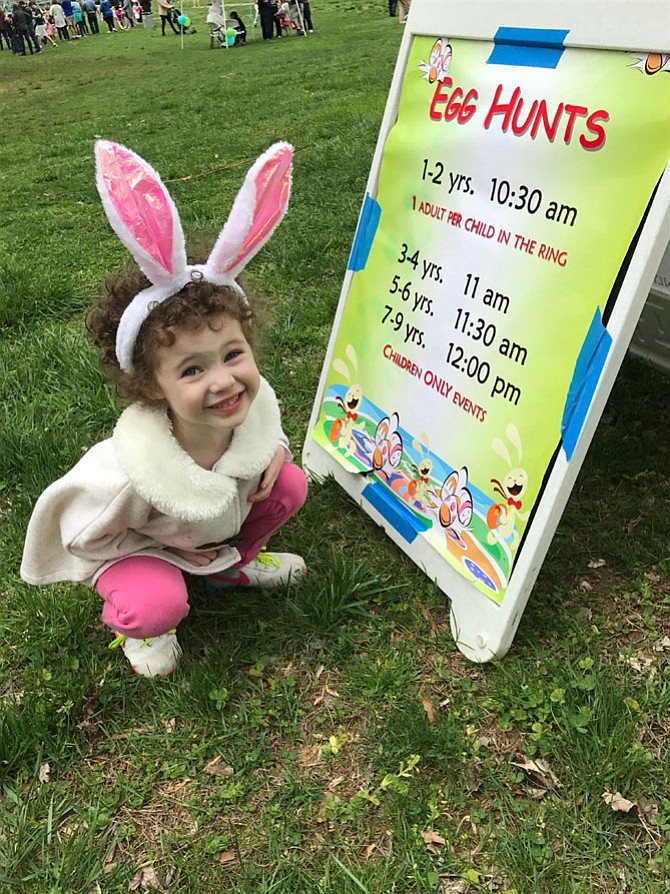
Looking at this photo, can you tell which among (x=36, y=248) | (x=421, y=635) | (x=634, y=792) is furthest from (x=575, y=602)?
(x=36, y=248)

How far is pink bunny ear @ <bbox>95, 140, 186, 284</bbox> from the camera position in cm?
168

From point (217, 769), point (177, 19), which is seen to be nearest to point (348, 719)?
point (217, 769)

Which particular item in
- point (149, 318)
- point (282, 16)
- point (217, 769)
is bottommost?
point (282, 16)

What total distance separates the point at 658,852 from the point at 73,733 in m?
1.47

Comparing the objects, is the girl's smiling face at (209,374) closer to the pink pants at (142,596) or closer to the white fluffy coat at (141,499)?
the white fluffy coat at (141,499)

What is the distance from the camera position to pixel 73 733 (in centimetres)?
206

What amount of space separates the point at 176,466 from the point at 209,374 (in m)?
0.26

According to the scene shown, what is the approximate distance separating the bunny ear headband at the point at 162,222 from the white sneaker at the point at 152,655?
2.61 feet

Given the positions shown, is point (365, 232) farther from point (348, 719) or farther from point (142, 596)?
point (348, 719)

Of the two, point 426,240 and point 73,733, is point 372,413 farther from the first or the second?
point 73,733

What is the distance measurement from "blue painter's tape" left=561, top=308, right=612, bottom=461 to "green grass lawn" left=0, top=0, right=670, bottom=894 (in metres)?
0.67

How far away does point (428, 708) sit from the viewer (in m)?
2.05

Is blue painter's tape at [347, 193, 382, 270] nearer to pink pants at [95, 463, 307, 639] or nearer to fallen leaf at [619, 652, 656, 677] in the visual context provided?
pink pants at [95, 463, 307, 639]

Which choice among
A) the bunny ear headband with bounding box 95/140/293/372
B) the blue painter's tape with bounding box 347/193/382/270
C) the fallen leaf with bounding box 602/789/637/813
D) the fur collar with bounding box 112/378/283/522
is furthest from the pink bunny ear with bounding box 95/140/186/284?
the fallen leaf with bounding box 602/789/637/813
